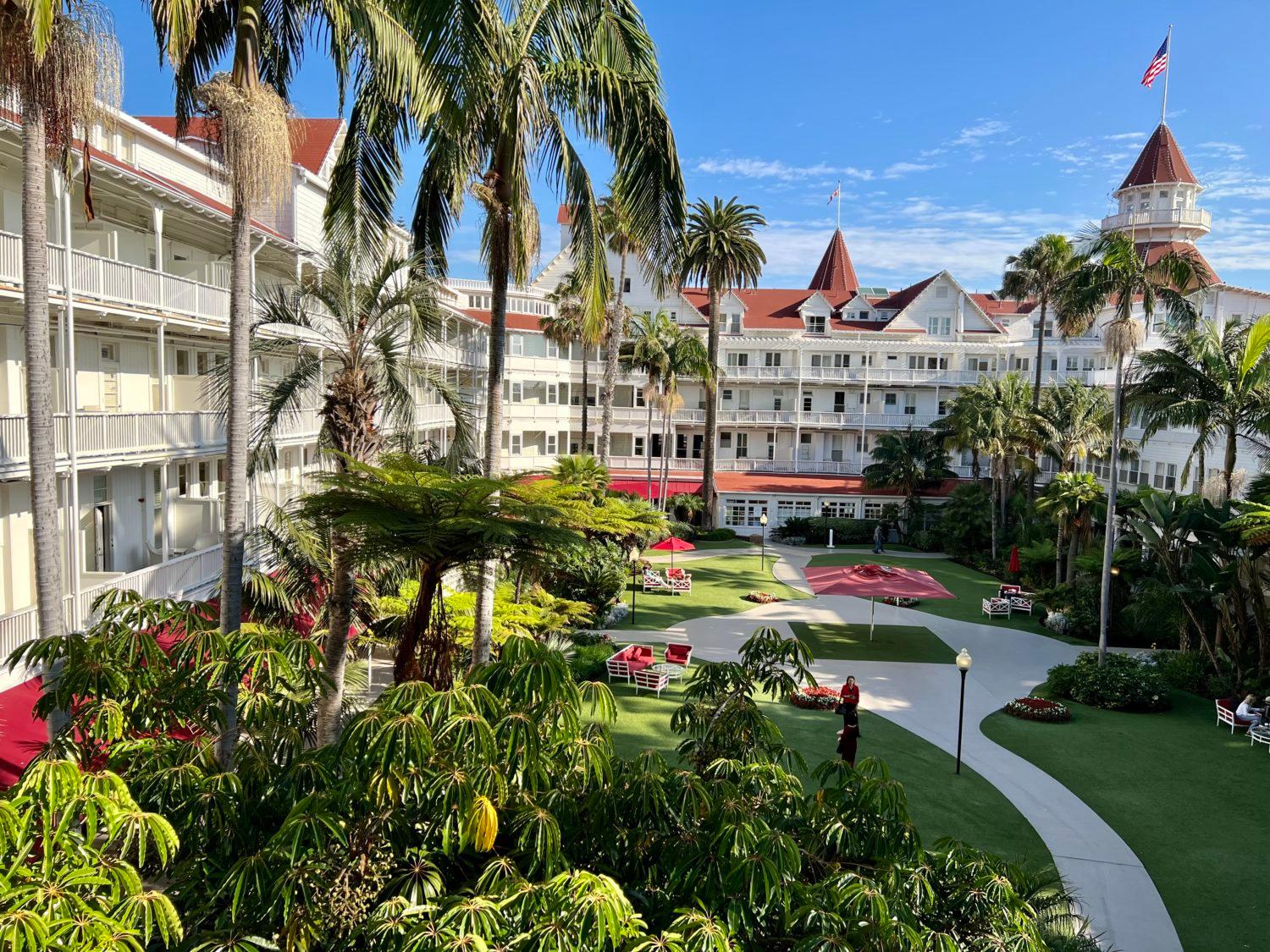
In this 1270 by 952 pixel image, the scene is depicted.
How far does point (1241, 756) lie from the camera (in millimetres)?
16969

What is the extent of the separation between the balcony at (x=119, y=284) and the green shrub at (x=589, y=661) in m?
11.6

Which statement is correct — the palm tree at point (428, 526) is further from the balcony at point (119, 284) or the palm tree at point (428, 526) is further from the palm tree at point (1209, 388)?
the palm tree at point (1209, 388)

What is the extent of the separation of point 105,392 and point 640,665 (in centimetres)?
1421

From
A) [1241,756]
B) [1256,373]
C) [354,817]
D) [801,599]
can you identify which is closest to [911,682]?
[1241,756]

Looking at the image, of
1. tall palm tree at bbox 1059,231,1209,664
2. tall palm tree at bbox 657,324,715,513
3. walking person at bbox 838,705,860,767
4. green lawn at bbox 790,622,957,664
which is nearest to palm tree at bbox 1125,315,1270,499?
tall palm tree at bbox 1059,231,1209,664

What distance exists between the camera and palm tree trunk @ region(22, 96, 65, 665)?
29.7 feet

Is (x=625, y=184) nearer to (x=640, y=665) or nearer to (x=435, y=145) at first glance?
(x=435, y=145)

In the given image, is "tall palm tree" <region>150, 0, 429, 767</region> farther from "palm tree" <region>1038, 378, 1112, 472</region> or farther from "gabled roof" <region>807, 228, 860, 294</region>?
"gabled roof" <region>807, 228, 860, 294</region>

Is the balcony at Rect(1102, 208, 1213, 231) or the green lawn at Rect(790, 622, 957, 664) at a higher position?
the balcony at Rect(1102, 208, 1213, 231)

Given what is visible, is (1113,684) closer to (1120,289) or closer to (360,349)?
(1120,289)

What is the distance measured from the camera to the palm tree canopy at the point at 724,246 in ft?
131

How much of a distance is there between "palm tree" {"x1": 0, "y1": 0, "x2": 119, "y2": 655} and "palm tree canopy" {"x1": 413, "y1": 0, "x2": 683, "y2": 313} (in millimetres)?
3712

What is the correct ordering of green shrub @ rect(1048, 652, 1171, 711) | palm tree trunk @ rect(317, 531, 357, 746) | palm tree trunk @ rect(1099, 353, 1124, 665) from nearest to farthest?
palm tree trunk @ rect(317, 531, 357, 746) < green shrub @ rect(1048, 652, 1171, 711) < palm tree trunk @ rect(1099, 353, 1124, 665)

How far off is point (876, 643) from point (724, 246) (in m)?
21.9
